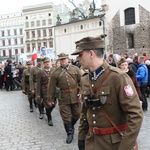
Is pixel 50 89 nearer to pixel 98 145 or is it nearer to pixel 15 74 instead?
pixel 98 145

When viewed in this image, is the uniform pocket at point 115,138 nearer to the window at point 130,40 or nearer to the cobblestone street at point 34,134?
the cobblestone street at point 34,134

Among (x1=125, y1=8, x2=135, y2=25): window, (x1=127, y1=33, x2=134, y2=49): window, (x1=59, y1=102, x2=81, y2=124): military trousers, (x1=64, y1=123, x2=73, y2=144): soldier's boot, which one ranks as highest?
(x1=125, y1=8, x2=135, y2=25): window

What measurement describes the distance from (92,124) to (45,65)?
5783 mm

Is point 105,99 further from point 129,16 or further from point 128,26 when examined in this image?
point 129,16

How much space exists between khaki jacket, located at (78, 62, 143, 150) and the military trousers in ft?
10.9

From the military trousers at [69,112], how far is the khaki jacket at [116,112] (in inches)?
131

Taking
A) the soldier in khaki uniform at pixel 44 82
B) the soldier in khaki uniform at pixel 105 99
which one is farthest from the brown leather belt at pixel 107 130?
the soldier in khaki uniform at pixel 44 82

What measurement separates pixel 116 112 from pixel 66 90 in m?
3.83

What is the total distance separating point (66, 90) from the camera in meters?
6.71

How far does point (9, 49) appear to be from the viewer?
84.5 meters

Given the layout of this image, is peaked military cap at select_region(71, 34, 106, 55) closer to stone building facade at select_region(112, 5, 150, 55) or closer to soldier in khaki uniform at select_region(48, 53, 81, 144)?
soldier in khaki uniform at select_region(48, 53, 81, 144)

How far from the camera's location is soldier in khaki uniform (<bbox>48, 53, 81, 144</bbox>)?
21.6ft

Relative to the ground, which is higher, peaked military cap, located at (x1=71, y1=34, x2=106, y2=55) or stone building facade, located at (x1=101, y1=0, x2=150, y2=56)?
stone building facade, located at (x1=101, y1=0, x2=150, y2=56)

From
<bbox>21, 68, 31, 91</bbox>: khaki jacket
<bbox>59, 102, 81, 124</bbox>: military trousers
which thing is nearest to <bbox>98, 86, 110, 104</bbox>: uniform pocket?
<bbox>59, 102, 81, 124</bbox>: military trousers
